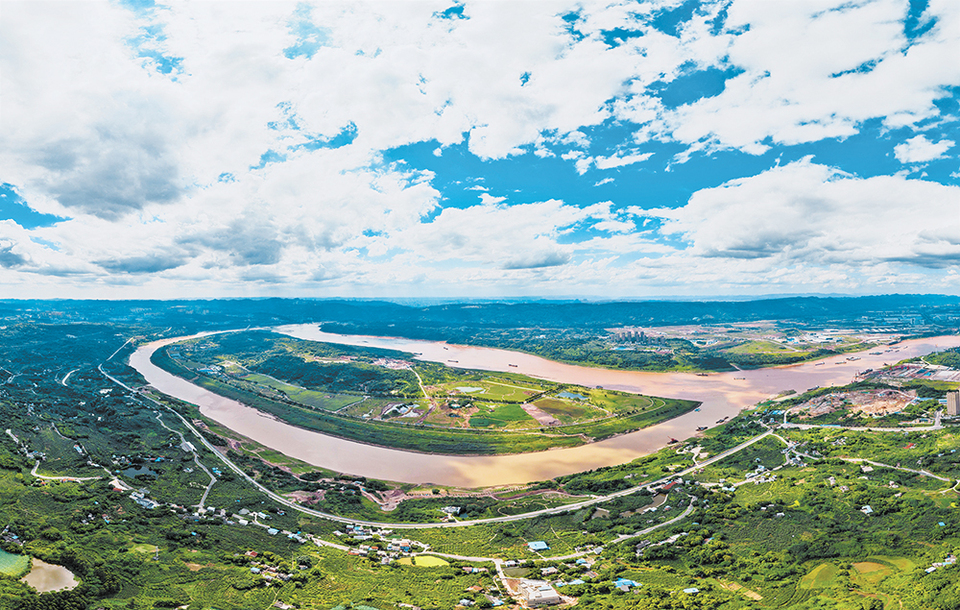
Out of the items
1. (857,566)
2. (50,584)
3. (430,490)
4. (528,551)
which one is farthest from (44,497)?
(857,566)

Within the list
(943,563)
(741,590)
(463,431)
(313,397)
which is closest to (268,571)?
(741,590)

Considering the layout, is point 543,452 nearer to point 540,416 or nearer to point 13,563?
point 540,416

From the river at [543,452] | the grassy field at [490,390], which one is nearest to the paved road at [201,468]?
the river at [543,452]

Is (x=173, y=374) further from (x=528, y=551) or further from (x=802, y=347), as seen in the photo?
(x=802, y=347)

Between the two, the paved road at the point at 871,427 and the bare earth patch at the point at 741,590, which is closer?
the bare earth patch at the point at 741,590

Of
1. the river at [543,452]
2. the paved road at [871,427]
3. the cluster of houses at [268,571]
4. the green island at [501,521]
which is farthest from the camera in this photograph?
the river at [543,452]

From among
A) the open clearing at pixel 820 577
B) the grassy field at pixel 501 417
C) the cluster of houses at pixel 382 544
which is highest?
the open clearing at pixel 820 577

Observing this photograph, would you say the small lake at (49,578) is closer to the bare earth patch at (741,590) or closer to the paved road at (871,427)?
the bare earth patch at (741,590)

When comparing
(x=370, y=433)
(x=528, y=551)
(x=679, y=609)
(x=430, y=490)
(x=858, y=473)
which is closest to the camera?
(x=679, y=609)
